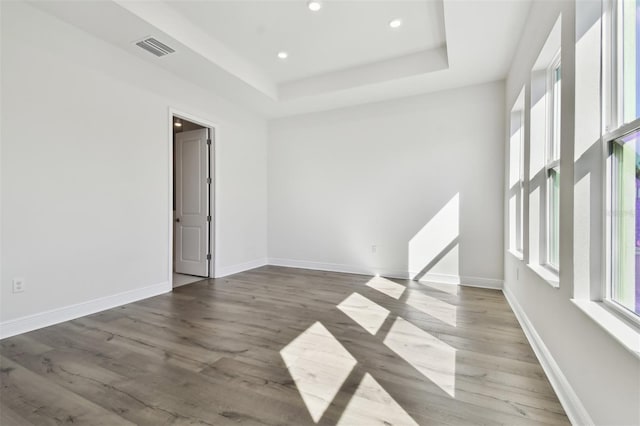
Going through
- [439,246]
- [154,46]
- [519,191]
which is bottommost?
[439,246]

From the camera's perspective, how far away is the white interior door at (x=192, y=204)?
4.76 metres

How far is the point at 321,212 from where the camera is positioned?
5.34 meters

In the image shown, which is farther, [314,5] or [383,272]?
[383,272]

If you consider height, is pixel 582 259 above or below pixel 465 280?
above

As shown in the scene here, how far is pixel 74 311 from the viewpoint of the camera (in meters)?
2.99

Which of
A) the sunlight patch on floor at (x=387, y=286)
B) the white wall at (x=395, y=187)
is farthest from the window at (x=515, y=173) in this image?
the sunlight patch on floor at (x=387, y=286)

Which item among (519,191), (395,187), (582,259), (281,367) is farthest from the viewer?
(395,187)

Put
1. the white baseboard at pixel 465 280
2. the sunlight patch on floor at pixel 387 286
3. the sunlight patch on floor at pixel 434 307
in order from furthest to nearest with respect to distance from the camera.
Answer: the white baseboard at pixel 465 280, the sunlight patch on floor at pixel 387 286, the sunlight patch on floor at pixel 434 307

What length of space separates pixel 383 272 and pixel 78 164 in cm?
415

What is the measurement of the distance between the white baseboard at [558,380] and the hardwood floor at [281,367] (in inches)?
1.9

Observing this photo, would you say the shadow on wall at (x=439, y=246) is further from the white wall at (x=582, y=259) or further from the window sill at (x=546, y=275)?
the white wall at (x=582, y=259)

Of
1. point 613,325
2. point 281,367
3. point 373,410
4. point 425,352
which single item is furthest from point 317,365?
point 613,325

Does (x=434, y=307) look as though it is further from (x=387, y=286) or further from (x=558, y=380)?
(x=558, y=380)

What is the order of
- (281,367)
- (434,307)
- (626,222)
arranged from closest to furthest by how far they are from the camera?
(626,222) < (281,367) < (434,307)
